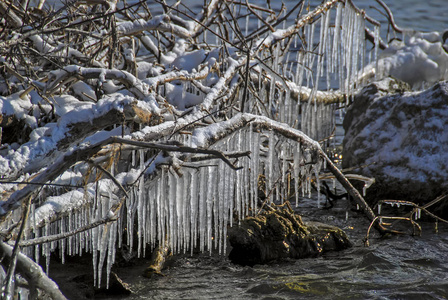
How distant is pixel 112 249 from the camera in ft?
12.1

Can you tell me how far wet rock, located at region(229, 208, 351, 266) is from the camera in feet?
14.5

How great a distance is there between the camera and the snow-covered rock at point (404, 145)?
5.38m

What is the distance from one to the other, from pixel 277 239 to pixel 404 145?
Answer: 2.03m

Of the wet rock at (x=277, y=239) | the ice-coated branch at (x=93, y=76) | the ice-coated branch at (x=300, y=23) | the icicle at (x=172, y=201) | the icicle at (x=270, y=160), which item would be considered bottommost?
the wet rock at (x=277, y=239)

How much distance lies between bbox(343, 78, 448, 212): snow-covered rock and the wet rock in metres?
0.95

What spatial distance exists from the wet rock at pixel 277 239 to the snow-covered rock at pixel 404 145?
37.5 inches

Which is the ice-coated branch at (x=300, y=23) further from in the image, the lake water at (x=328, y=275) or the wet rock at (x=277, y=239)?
the lake water at (x=328, y=275)

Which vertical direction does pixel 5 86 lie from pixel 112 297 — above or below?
above

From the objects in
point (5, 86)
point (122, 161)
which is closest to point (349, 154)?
point (122, 161)

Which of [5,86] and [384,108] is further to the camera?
[384,108]

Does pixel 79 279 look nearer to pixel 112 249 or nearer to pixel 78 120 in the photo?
pixel 112 249

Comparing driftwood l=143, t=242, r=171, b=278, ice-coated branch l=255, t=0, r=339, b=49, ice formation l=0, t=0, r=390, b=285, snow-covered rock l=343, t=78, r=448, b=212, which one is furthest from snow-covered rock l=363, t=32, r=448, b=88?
driftwood l=143, t=242, r=171, b=278

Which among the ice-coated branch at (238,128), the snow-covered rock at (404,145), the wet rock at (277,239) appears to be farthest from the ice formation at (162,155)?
the snow-covered rock at (404,145)

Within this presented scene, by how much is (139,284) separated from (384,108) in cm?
354
